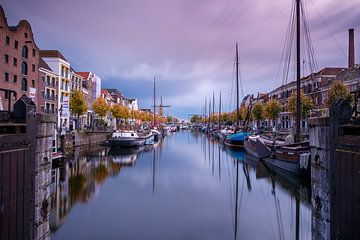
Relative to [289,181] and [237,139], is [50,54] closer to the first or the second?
[237,139]

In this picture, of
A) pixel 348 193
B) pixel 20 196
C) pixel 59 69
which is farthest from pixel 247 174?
pixel 59 69

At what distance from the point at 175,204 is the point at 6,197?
10381 mm

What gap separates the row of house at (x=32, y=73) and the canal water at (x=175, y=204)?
14654 millimetres

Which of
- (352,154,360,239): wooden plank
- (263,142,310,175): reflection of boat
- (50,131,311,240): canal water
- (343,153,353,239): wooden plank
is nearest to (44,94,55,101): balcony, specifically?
(50,131,311,240): canal water

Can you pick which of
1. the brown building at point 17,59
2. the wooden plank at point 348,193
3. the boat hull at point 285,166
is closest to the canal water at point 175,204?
the boat hull at point 285,166

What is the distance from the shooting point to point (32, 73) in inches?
1841

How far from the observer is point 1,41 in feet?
129

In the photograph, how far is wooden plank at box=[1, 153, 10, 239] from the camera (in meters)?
8.19

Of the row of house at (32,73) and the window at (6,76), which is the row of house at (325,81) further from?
the window at (6,76)

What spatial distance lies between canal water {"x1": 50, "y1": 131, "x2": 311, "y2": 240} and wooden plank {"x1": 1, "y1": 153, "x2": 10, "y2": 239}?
3.59 m

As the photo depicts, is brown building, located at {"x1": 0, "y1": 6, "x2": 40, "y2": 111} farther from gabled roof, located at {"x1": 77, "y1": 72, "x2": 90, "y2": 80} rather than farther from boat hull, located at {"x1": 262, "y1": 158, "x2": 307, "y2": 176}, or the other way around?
boat hull, located at {"x1": 262, "y1": 158, "x2": 307, "y2": 176}

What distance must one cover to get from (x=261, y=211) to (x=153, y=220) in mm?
6306

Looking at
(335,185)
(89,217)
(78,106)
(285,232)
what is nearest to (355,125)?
(335,185)

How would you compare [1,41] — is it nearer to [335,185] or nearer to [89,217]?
[89,217]
